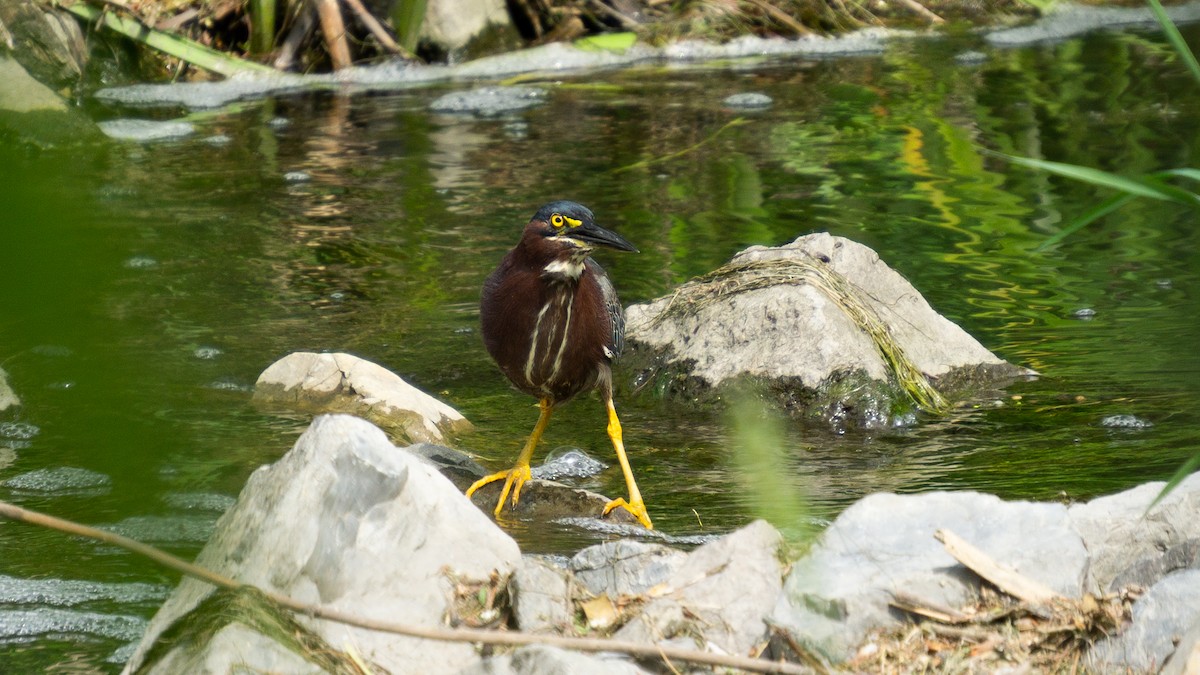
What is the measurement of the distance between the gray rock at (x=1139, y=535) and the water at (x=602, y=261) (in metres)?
0.88

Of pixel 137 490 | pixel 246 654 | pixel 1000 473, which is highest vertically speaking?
pixel 137 490

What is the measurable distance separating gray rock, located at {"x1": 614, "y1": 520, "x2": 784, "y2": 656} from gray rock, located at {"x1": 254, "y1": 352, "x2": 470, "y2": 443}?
221 cm

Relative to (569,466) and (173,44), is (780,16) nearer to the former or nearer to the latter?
(173,44)

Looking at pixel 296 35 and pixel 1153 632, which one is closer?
pixel 1153 632

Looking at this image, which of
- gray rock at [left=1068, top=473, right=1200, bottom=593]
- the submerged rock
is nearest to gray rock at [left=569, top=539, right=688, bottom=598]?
gray rock at [left=1068, top=473, right=1200, bottom=593]

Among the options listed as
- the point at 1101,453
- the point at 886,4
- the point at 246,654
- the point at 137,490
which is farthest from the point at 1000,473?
the point at 886,4

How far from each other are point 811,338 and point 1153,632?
9.59ft

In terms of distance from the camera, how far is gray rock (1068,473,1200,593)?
2.85 m

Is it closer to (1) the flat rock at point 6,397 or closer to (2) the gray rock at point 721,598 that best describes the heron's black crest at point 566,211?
(2) the gray rock at point 721,598

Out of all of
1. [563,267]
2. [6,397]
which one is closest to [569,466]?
[563,267]

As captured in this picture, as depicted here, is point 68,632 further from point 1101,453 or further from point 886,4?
point 886,4

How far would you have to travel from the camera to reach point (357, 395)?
503 cm

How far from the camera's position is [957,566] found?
2.73 meters

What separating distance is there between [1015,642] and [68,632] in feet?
7.26
